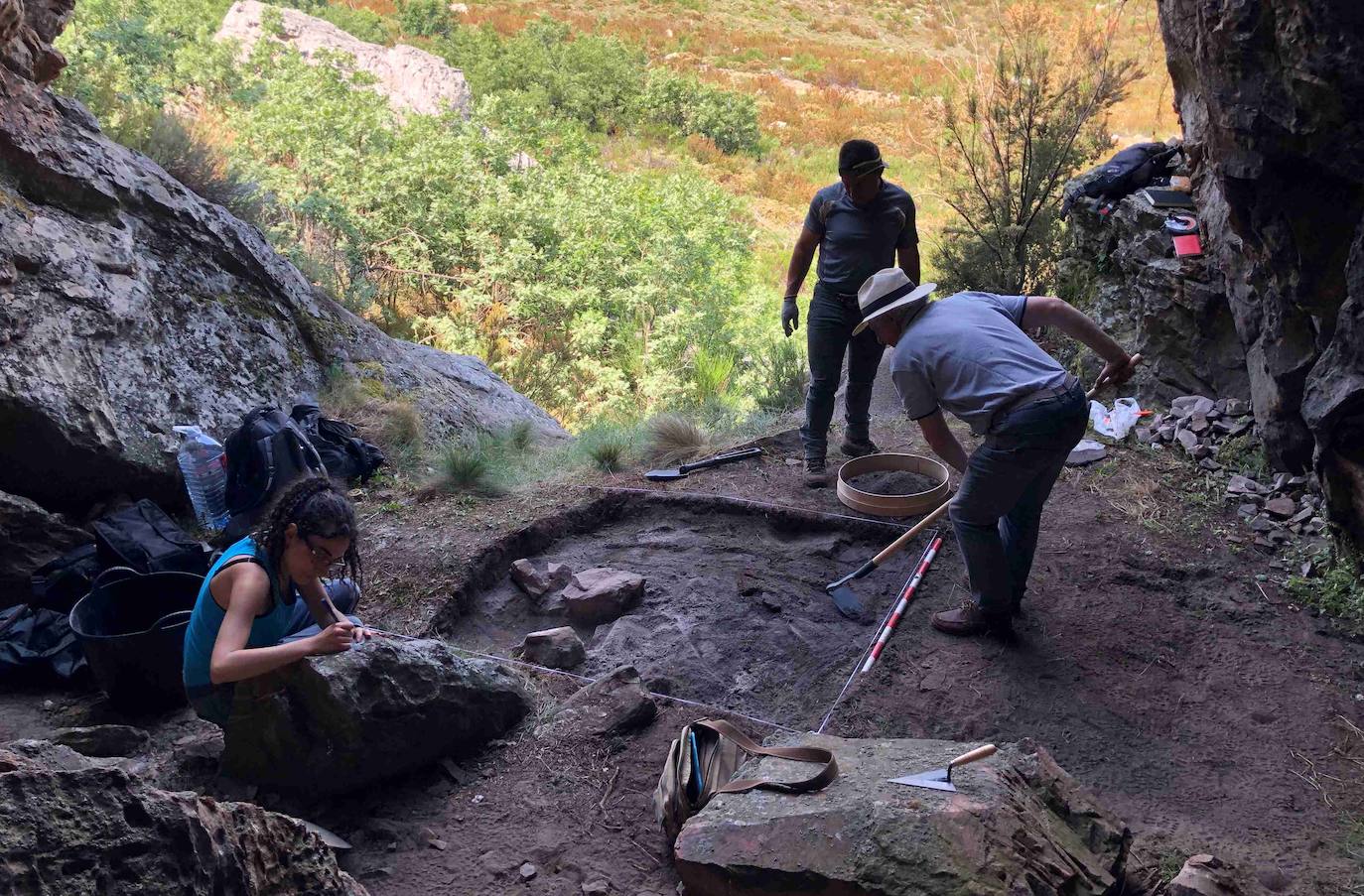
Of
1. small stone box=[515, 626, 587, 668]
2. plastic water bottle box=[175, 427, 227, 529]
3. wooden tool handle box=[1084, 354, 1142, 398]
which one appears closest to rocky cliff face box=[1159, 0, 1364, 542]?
wooden tool handle box=[1084, 354, 1142, 398]

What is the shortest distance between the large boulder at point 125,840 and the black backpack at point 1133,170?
7298 millimetres

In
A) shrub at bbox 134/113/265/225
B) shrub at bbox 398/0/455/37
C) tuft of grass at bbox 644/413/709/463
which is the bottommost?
tuft of grass at bbox 644/413/709/463

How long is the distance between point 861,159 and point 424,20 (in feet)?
94.1

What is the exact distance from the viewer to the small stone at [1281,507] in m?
5.03

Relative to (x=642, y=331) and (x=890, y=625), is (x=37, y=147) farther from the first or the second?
(x=642, y=331)

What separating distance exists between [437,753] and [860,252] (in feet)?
12.0

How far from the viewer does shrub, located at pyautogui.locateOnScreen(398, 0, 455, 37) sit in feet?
96.6

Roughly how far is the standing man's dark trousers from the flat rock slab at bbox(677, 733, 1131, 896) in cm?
322

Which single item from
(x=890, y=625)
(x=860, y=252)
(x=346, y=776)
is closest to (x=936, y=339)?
(x=890, y=625)

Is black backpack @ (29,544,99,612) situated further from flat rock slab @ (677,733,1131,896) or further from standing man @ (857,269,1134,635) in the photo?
standing man @ (857,269,1134,635)

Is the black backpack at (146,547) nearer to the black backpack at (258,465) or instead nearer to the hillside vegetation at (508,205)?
the black backpack at (258,465)

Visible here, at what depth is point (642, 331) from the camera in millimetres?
15578

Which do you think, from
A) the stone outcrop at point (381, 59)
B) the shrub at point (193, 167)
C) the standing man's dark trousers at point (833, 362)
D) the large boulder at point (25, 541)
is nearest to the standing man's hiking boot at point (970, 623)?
the standing man's dark trousers at point (833, 362)

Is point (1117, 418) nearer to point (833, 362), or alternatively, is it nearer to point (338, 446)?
point (833, 362)
